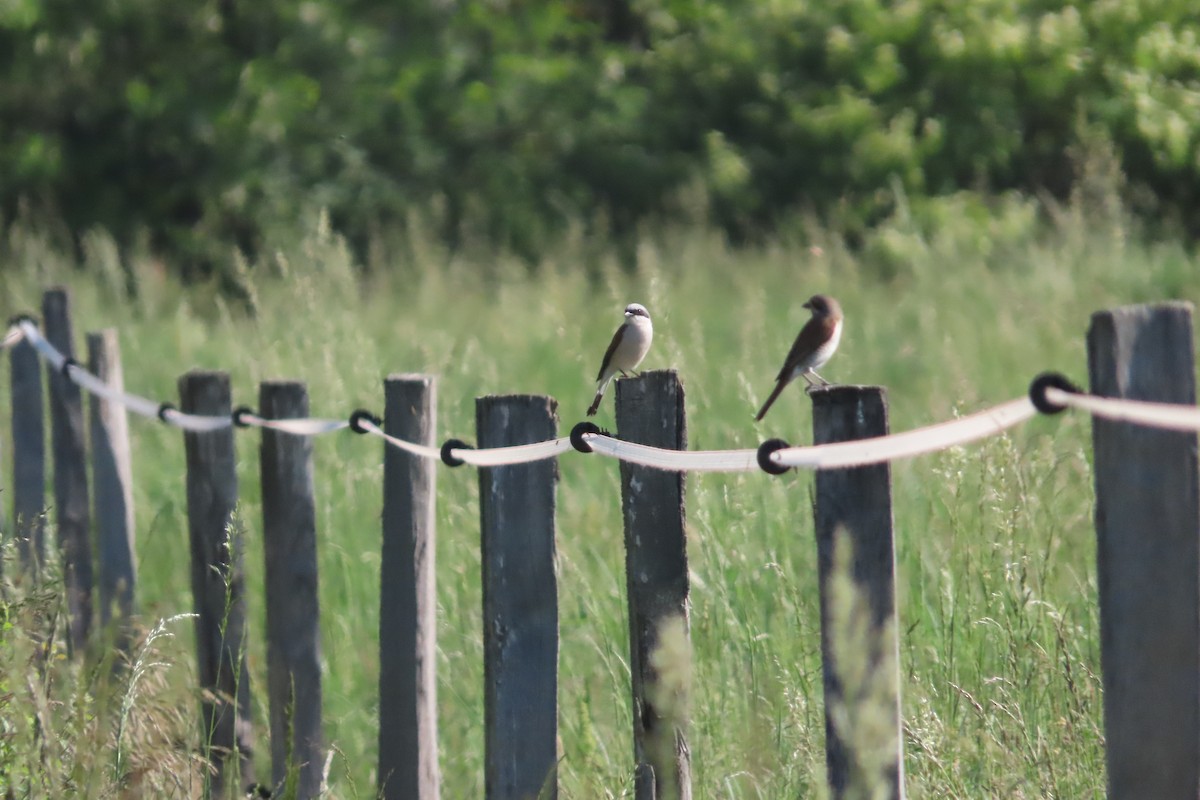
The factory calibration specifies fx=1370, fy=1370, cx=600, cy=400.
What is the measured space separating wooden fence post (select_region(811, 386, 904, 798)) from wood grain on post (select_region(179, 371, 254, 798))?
7.21 feet

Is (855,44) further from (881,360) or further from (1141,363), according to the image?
(1141,363)

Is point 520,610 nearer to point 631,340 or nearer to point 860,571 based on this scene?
point 860,571

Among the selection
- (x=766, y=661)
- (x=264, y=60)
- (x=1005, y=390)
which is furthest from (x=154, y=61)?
(x=766, y=661)

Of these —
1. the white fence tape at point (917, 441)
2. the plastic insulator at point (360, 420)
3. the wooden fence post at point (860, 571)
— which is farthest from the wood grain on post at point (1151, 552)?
the plastic insulator at point (360, 420)

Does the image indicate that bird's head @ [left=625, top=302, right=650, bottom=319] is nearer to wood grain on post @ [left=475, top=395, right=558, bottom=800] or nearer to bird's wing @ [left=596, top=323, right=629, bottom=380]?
bird's wing @ [left=596, top=323, right=629, bottom=380]

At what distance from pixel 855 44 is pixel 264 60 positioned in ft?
20.6

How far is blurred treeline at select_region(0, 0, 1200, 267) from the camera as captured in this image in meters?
13.8

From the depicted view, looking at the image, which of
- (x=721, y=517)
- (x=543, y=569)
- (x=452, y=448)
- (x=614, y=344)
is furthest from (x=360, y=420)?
(x=721, y=517)

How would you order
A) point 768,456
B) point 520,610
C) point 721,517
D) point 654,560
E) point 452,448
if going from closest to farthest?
point 768,456 → point 654,560 → point 520,610 → point 452,448 → point 721,517

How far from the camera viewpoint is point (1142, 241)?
1220cm

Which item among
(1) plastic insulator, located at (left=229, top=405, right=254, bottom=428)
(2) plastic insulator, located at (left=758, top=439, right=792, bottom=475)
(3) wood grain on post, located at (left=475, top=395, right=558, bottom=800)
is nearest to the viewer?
(2) plastic insulator, located at (left=758, top=439, right=792, bottom=475)

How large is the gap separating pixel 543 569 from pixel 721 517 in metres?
1.47

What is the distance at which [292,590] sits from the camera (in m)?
3.64

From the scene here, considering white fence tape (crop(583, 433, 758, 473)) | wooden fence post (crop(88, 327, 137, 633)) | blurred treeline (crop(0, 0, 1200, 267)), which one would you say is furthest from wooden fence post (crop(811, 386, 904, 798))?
blurred treeline (crop(0, 0, 1200, 267))
